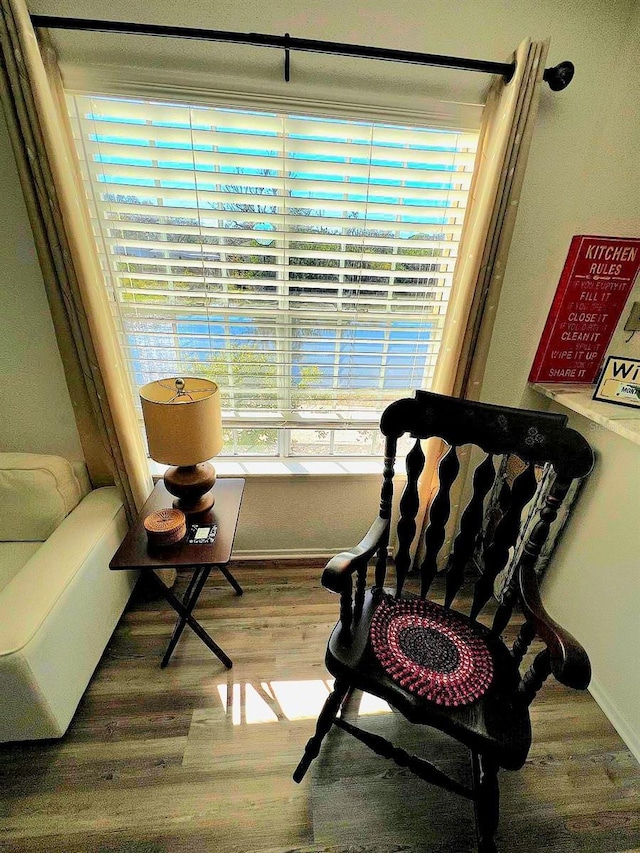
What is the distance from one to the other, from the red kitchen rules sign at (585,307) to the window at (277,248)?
17.4 inches

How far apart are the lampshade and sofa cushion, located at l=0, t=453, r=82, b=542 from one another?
54cm

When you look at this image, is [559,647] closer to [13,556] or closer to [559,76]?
[559,76]

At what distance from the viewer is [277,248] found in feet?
4.35

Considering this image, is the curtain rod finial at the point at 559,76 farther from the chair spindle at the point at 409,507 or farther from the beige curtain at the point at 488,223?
the chair spindle at the point at 409,507

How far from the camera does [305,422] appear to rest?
160cm

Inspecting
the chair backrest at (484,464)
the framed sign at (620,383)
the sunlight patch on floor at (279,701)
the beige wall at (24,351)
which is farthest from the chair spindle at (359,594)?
the beige wall at (24,351)

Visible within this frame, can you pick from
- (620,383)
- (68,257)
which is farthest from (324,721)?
(68,257)

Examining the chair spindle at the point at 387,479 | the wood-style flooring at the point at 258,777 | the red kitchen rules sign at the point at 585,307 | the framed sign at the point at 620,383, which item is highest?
the red kitchen rules sign at the point at 585,307

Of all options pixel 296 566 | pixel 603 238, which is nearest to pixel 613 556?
pixel 603 238

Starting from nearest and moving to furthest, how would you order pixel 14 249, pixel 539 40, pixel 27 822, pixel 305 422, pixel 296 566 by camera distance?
1. pixel 27 822
2. pixel 539 40
3. pixel 14 249
4. pixel 305 422
5. pixel 296 566

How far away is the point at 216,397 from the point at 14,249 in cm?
88

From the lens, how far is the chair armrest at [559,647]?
2.26 ft

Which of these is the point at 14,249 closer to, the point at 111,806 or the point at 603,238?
the point at 111,806

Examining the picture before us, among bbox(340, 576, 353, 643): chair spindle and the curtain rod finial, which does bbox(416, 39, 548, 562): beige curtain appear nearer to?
the curtain rod finial
